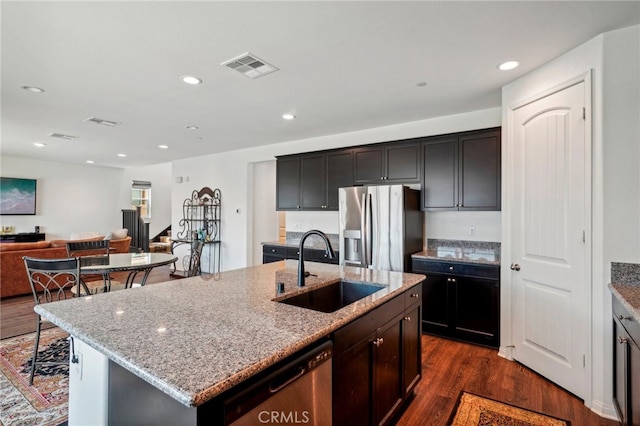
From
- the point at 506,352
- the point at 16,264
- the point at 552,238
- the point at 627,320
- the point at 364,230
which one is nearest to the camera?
the point at 627,320

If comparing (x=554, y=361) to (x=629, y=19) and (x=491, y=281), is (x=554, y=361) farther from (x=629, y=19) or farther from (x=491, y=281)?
(x=629, y=19)

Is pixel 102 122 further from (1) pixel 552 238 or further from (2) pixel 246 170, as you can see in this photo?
(1) pixel 552 238

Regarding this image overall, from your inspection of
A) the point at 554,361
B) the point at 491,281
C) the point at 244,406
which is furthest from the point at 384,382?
the point at 491,281

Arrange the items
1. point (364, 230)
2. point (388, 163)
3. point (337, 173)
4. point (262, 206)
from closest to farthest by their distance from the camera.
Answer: point (364, 230) < point (388, 163) < point (337, 173) < point (262, 206)

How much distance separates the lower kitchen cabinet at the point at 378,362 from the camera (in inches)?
59.5

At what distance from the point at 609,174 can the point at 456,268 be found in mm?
1598

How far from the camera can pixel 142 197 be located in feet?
35.6

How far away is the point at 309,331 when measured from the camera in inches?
50.6

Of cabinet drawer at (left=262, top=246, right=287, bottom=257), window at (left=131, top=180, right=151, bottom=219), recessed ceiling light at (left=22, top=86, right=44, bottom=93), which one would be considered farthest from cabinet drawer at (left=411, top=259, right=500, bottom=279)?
window at (left=131, top=180, right=151, bottom=219)

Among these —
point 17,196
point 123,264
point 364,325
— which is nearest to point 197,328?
point 364,325

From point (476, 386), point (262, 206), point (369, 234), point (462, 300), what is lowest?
point (476, 386)

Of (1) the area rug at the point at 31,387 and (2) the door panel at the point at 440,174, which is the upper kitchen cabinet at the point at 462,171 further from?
(1) the area rug at the point at 31,387

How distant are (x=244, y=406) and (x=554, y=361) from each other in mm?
2707

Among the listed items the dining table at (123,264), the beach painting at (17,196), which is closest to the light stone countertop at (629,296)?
the dining table at (123,264)
